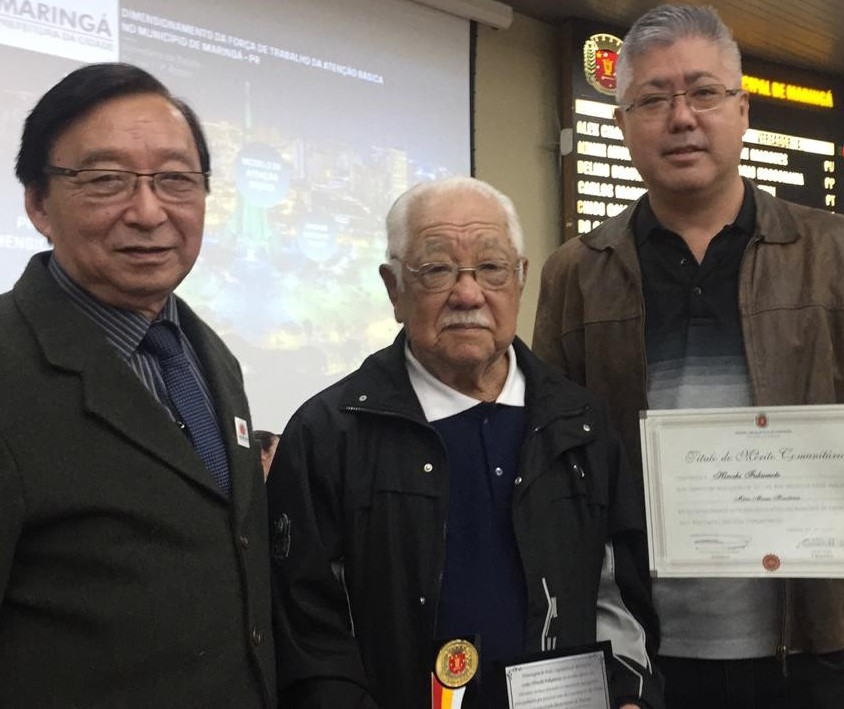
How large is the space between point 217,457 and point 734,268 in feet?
3.33

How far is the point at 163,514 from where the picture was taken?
4.09ft

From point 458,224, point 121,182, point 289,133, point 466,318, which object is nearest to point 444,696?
point 466,318

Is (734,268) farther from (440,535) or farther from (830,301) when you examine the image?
(440,535)

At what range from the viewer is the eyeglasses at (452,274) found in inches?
62.4

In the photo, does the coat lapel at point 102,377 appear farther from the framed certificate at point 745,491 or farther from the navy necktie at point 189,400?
the framed certificate at point 745,491

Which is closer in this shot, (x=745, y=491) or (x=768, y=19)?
(x=745, y=491)

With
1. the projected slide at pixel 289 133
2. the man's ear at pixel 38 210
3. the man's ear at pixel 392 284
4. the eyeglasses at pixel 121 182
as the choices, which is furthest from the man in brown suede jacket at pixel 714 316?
the projected slide at pixel 289 133

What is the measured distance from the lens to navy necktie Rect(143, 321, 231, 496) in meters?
1.39

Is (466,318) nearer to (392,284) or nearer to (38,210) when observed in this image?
(392,284)

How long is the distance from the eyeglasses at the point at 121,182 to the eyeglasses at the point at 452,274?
0.41 metres

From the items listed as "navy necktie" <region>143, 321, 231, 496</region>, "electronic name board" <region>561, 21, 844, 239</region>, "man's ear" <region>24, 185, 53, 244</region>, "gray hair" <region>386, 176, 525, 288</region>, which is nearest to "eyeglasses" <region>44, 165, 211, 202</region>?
"man's ear" <region>24, 185, 53, 244</region>

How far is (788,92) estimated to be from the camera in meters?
5.20

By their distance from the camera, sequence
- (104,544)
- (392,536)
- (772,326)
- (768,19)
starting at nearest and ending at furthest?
(104,544), (392,536), (772,326), (768,19)

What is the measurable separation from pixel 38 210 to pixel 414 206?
23.6 inches
